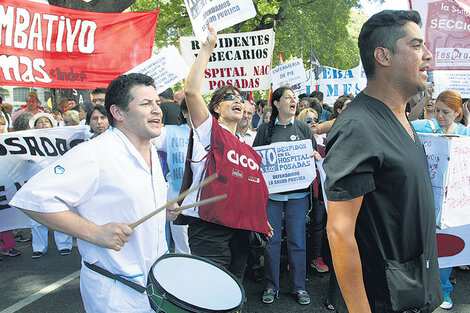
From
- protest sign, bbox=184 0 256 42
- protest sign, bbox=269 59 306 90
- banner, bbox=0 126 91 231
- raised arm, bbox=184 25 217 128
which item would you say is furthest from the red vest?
protest sign, bbox=269 59 306 90

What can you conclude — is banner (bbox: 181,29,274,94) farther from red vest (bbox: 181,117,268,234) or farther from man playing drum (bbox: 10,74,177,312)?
man playing drum (bbox: 10,74,177,312)

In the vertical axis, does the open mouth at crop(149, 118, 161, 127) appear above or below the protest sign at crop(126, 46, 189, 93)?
below

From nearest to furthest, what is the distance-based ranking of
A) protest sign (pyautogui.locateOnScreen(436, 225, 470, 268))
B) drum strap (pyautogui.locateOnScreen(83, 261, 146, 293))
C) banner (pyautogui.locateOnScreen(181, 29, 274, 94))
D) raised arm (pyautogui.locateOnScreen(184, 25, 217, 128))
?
drum strap (pyautogui.locateOnScreen(83, 261, 146, 293))
raised arm (pyautogui.locateOnScreen(184, 25, 217, 128))
protest sign (pyautogui.locateOnScreen(436, 225, 470, 268))
banner (pyautogui.locateOnScreen(181, 29, 274, 94))

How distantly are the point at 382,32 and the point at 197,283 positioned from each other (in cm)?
139

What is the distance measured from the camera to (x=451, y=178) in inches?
124

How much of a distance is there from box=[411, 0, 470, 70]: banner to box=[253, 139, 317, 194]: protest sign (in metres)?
1.96

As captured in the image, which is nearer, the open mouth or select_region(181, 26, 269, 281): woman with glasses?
the open mouth

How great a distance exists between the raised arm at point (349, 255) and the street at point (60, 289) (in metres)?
2.77

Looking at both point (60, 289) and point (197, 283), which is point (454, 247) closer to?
point (197, 283)

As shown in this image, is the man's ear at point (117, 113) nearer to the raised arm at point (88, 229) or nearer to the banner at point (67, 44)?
the raised arm at point (88, 229)

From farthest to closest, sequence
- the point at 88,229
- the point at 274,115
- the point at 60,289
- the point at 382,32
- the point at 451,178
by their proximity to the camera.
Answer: the point at 274,115, the point at 60,289, the point at 451,178, the point at 88,229, the point at 382,32

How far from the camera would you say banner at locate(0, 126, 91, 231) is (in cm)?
480

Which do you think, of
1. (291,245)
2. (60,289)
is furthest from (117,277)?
(60,289)

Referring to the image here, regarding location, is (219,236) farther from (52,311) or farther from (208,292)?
(52,311)
